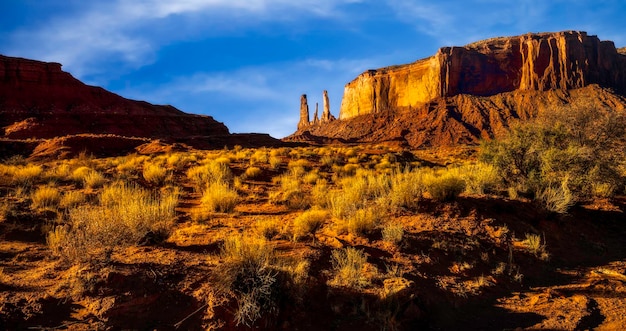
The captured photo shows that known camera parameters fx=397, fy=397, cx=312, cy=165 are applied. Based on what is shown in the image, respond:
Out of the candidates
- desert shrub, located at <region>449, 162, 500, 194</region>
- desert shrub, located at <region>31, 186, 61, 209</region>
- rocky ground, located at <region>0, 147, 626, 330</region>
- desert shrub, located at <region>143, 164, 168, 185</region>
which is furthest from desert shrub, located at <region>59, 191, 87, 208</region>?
desert shrub, located at <region>449, 162, 500, 194</region>

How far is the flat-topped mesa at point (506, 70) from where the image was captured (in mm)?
89062

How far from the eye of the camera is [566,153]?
13055 mm

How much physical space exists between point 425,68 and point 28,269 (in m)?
107

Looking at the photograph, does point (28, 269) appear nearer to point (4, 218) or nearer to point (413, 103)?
point (4, 218)

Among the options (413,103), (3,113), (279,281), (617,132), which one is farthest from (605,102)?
(3,113)

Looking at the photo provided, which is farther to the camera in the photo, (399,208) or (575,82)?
(575,82)

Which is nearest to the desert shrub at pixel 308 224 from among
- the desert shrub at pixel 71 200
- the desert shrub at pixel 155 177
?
the desert shrub at pixel 71 200

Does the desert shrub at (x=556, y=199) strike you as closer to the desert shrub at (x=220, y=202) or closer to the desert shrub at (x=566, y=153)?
the desert shrub at (x=566, y=153)

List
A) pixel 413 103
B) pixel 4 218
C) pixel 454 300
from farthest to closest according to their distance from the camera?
pixel 413 103, pixel 4 218, pixel 454 300

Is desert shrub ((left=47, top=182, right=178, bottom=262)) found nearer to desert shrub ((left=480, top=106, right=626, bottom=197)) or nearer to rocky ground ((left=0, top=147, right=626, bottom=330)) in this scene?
rocky ground ((left=0, top=147, right=626, bottom=330))

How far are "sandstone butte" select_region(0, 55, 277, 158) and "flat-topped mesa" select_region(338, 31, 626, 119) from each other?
5730 cm

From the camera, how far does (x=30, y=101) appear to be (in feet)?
187

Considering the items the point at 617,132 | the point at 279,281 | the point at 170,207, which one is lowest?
the point at 279,281

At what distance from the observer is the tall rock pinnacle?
13788 cm
